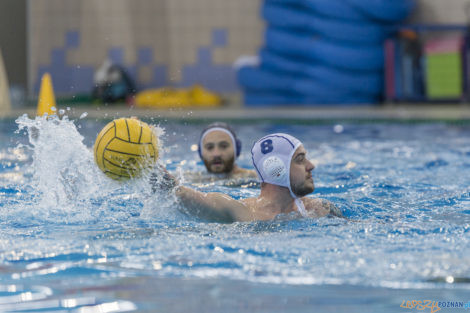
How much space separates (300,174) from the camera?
384 centimetres

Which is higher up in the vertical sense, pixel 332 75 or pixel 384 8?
pixel 384 8

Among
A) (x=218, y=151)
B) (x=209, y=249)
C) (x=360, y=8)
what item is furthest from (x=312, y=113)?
(x=209, y=249)

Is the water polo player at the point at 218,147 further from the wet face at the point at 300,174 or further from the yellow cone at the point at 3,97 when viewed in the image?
the yellow cone at the point at 3,97

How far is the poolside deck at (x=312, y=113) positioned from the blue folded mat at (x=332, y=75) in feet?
1.71

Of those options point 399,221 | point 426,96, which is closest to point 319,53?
point 426,96

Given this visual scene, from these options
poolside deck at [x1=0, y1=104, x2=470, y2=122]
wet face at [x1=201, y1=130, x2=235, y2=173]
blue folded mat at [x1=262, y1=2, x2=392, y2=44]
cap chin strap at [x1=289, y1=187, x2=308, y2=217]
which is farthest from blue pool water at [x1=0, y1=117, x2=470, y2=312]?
blue folded mat at [x1=262, y1=2, x2=392, y2=44]

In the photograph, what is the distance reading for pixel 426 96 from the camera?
11.2m

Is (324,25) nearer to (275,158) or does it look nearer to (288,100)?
(288,100)

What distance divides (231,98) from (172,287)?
10.4 metres

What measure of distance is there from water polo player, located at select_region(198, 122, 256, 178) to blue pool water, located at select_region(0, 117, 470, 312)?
0.16 metres

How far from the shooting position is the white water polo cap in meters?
3.79

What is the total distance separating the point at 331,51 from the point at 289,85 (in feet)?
3.01

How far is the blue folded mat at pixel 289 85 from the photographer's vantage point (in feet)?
37.5

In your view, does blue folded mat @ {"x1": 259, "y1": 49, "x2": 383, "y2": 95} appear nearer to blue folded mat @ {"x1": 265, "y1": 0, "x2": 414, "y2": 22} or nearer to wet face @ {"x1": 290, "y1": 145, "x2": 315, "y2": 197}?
blue folded mat @ {"x1": 265, "y1": 0, "x2": 414, "y2": 22}
